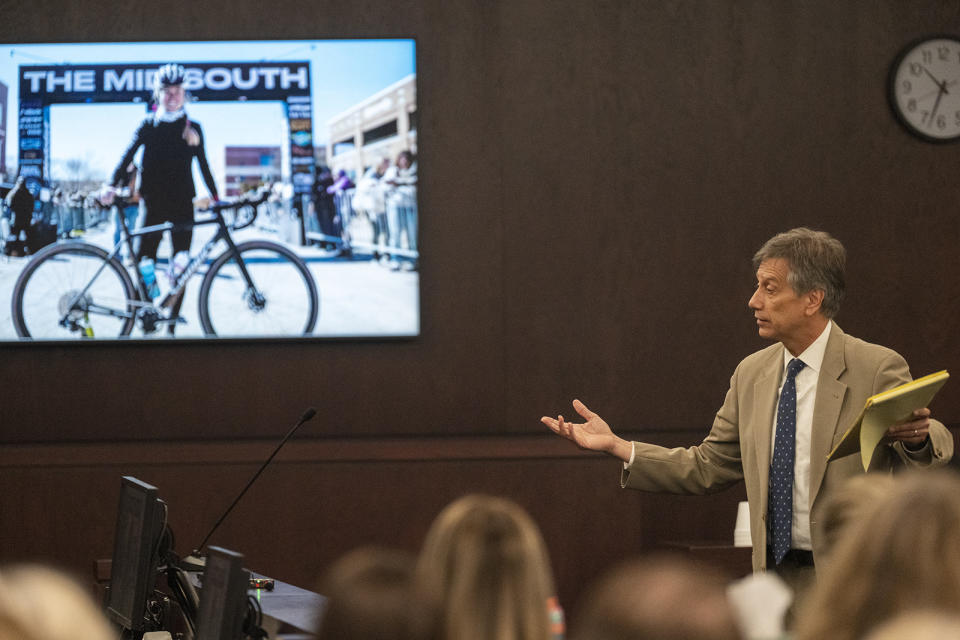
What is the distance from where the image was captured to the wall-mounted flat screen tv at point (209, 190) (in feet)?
16.5

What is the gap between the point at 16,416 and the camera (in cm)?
504

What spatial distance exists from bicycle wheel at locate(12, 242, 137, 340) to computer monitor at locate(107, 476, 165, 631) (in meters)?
2.06

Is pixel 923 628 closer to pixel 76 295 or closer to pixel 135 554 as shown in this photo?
pixel 135 554

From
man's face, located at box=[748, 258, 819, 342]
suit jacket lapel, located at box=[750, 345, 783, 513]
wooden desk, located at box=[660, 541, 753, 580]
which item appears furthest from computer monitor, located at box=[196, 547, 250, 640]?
wooden desk, located at box=[660, 541, 753, 580]

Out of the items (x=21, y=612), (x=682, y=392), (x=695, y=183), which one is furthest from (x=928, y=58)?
(x=21, y=612)

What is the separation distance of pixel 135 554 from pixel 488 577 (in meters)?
1.85

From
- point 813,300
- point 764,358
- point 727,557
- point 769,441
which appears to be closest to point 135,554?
point 769,441

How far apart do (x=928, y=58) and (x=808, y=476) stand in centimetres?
282

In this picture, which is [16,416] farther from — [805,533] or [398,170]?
[805,533]

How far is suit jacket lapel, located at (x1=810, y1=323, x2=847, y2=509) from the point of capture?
10.0 ft

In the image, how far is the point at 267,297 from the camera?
5.06m

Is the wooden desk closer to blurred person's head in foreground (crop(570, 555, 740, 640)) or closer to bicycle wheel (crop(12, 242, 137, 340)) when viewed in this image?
bicycle wheel (crop(12, 242, 137, 340))

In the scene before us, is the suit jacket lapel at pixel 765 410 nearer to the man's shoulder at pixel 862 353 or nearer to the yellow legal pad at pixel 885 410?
the man's shoulder at pixel 862 353

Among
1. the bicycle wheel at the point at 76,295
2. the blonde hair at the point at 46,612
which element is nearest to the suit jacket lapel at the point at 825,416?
the blonde hair at the point at 46,612
